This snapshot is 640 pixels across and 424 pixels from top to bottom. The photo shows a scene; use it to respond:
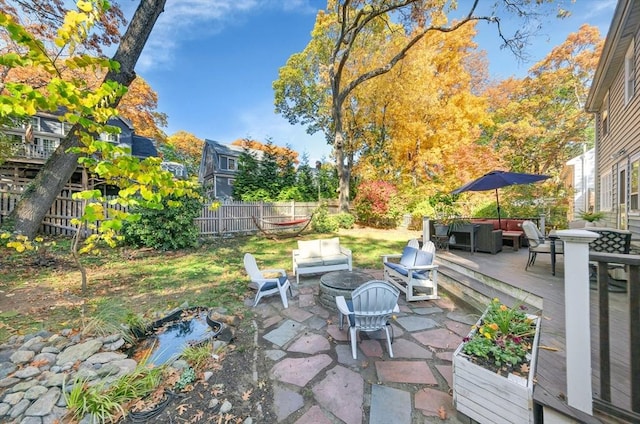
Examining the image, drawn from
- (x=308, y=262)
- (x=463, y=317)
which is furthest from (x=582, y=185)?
(x=308, y=262)

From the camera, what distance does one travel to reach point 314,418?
6.04ft

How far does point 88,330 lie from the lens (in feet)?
8.72

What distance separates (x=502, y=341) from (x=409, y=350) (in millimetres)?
918

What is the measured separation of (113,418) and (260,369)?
1.09 meters

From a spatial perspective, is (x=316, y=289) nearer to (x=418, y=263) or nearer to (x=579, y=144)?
(x=418, y=263)

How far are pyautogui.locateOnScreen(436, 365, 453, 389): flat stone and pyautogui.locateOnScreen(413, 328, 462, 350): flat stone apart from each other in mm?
321

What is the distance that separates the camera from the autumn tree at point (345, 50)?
9461 mm

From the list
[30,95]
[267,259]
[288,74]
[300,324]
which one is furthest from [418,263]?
[288,74]

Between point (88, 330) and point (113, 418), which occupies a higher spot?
point (88, 330)

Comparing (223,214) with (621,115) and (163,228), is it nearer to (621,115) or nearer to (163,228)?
(163,228)

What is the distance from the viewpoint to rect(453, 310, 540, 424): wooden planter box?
63.7 inches

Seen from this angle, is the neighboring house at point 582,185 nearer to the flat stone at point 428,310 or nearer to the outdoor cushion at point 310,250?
the flat stone at point 428,310

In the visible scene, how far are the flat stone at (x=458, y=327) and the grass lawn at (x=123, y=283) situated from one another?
2.58 metres

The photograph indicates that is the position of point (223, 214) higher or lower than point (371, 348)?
higher
